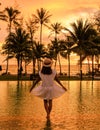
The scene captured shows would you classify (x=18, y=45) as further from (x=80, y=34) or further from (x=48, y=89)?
(x=48, y=89)

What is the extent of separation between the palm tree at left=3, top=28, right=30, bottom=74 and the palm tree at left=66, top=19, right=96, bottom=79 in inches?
304

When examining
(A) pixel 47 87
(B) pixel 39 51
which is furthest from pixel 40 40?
(A) pixel 47 87

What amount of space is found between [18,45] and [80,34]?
32.8ft

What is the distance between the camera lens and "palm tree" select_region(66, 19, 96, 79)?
64.9 meters

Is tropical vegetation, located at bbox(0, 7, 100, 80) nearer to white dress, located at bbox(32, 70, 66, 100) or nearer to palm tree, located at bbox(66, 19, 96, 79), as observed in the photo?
palm tree, located at bbox(66, 19, 96, 79)

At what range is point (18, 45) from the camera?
68938 millimetres

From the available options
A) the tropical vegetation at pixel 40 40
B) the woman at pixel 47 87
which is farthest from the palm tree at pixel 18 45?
the woman at pixel 47 87

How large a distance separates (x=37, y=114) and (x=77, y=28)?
169 ft

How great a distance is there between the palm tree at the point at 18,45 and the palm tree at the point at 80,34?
7717 millimetres

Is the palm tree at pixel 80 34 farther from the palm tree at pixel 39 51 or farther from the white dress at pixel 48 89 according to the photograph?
the white dress at pixel 48 89

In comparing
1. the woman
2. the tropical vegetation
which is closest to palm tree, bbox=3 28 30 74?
the tropical vegetation

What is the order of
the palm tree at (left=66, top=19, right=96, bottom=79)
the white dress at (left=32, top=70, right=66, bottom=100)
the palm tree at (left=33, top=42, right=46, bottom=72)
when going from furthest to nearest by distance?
the palm tree at (left=33, top=42, right=46, bottom=72), the palm tree at (left=66, top=19, right=96, bottom=79), the white dress at (left=32, top=70, right=66, bottom=100)

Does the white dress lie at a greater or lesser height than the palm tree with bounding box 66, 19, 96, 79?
lesser

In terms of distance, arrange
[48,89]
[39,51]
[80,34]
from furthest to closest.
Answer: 1. [39,51]
2. [80,34]
3. [48,89]
